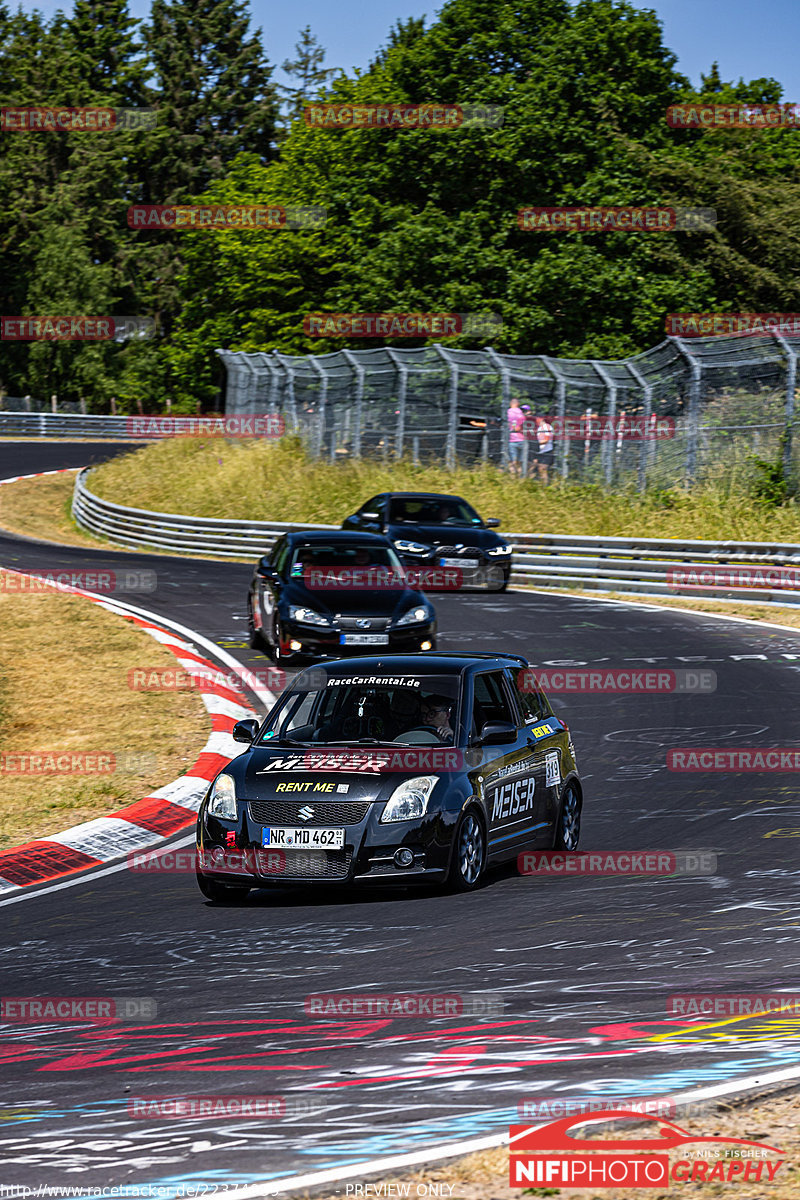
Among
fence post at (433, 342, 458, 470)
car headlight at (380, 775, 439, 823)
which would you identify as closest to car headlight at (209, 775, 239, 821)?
car headlight at (380, 775, 439, 823)

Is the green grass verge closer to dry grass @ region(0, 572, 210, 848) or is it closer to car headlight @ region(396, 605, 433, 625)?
car headlight @ region(396, 605, 433, 625)

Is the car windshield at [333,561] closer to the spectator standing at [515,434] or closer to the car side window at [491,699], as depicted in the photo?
the car side window at [491,699]

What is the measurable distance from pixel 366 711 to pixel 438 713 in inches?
17.9

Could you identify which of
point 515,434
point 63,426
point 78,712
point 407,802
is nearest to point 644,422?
point 515,434

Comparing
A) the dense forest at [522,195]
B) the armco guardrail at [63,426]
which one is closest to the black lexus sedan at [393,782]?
the dense forest at [522,195]

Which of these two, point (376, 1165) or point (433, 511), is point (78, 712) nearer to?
point (433, 511)

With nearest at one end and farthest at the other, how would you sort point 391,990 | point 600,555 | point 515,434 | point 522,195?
1. point 391,990
2. point 600,555
3. point 515,434
4. point 522,195

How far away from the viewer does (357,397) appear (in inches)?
1403

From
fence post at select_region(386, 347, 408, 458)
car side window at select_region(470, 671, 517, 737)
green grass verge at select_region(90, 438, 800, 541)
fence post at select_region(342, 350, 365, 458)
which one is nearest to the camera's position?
car side window at select_region(470, 671, 517, 737)

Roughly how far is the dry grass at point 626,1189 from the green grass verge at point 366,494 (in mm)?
21541

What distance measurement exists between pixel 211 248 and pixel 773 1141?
68.6 meters

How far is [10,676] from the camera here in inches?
679

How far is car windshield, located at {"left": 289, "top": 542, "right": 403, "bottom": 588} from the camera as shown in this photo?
1806 centimetres

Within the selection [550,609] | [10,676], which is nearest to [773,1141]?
[10,676]
